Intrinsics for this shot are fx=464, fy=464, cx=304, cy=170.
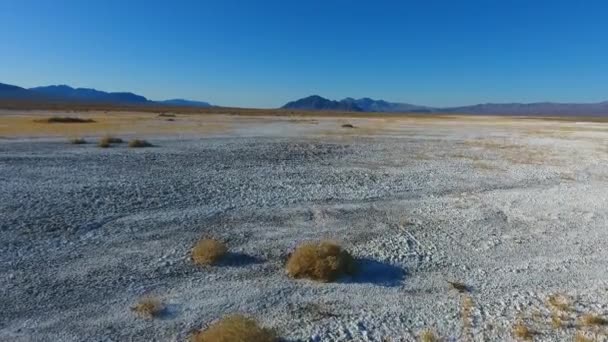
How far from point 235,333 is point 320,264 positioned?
112 inches

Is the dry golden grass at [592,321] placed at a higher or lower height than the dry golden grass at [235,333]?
lower

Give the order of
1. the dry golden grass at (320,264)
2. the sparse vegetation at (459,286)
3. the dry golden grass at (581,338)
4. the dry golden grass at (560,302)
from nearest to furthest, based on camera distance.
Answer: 1. the dry golden grass at (581,338)
2. the dry golden grass at (560,302)
3. the sparse vegetation at (459,286)
4. the dry golden grass at (320,264)

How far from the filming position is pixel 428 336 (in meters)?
6.50

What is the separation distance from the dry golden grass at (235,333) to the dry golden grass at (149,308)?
1055mm

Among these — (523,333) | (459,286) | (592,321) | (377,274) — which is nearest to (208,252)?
(377,274)

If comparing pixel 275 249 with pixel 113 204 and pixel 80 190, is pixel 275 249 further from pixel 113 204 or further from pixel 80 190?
pixel 80 190

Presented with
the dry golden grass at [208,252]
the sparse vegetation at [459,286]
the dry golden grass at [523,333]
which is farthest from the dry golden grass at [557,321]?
the dry golden grass at [208,252]

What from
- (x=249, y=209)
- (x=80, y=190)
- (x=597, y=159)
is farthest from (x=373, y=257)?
(x=597, y=159)

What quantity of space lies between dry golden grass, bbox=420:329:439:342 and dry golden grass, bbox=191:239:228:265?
4.10 meters

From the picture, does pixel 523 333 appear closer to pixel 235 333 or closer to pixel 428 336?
pixel 428 336

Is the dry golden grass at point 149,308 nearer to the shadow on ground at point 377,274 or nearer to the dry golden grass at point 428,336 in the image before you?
the shadow on ground at point 377,274

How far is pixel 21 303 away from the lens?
690 cm

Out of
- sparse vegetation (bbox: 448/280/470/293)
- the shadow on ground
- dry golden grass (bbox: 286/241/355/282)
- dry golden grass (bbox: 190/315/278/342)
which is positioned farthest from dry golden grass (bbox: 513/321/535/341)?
dry golden grass (bbox: 190/315/278/342)

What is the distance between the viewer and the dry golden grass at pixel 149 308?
680cm
